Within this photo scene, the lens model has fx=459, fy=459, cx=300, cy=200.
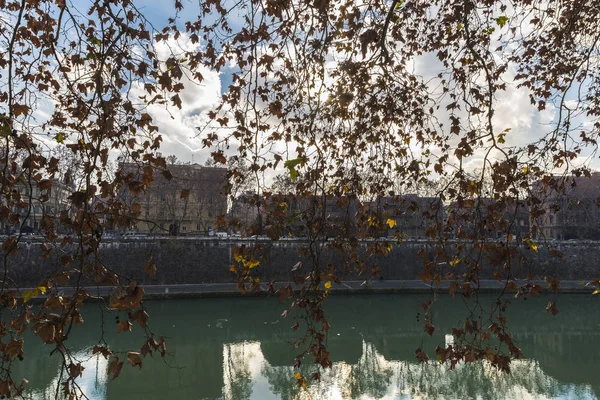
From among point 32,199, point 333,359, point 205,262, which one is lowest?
point 333,359

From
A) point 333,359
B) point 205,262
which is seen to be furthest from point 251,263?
point 205,262

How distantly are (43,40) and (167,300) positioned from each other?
46.0 feet

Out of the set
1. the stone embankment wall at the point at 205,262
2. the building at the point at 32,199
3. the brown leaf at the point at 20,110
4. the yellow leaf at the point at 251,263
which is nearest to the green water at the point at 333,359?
the building at the point at 32,199

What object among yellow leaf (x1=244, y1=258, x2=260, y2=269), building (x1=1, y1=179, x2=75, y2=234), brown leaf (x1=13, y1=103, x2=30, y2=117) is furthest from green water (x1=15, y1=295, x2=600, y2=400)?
brown leaf (x1=13, y1=103, x2=30, y2=117)

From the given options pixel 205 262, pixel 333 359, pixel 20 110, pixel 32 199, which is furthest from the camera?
pixel 205 262

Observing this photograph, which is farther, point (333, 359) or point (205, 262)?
point (205, 262)

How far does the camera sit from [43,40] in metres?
3.81

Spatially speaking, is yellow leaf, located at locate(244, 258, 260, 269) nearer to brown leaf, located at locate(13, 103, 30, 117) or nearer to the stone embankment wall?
brown leaf, located at locate(13, 103, 30, 117)

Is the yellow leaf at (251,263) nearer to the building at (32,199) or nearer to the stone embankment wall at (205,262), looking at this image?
the building at (32,199)

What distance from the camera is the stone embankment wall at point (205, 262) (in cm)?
1792

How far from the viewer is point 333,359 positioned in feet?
33.6

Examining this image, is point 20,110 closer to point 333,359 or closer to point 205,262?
point 333,359

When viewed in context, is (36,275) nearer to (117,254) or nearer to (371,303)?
(117,254)

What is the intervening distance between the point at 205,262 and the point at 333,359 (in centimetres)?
1118
